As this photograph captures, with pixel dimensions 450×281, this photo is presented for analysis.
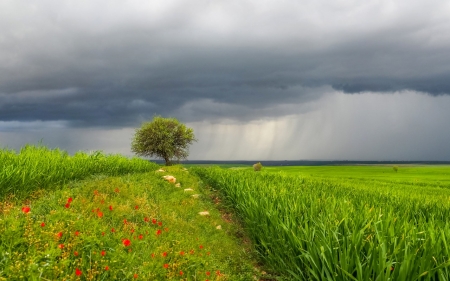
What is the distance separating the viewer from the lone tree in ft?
161

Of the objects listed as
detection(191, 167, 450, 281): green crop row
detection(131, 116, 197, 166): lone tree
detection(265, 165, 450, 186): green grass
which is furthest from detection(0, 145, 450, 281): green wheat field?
detection(131, 116, 197, 166): lone tree

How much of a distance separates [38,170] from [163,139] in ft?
116

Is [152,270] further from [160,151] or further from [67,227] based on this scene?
[160,151]

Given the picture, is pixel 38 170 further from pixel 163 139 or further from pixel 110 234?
pixel 163 139

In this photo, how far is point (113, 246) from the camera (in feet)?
22.9

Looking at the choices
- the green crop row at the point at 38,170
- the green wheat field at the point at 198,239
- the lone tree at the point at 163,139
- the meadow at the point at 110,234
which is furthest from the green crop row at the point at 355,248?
the lone tree at the point at 163,139

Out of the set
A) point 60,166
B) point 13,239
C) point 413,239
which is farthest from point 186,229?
point 60,166

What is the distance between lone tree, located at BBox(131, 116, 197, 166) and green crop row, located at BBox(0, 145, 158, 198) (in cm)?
2532

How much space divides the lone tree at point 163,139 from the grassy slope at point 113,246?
37.7m

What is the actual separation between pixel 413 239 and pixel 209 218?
7.89 meters

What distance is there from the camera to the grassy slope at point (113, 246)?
5.94 meters

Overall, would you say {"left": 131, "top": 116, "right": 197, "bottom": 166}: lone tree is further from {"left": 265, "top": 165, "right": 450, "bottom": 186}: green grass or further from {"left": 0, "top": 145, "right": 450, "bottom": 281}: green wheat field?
{"left": 0, "top": 145, "right": 450, "bottom": 281}: green wheat field

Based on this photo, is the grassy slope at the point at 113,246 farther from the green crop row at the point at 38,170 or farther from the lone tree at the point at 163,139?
the lone tree at the point at 163,139

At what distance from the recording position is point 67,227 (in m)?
7.11
